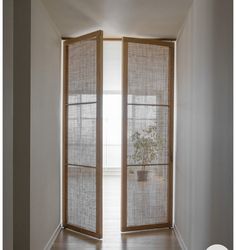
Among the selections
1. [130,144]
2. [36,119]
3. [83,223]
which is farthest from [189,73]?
[83,223]

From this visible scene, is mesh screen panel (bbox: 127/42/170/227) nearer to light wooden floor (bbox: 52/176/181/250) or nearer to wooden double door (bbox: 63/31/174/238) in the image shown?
wooden double door (bbox: 63/31/174/238)

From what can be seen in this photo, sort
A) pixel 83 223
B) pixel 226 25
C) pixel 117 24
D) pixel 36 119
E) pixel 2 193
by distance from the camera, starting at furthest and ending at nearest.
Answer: pixel 83 223 → pixel 117 24 → pixel 36 119 → pixel 226 25 → pixel 2 193

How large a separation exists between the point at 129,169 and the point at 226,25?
2371 millimetres

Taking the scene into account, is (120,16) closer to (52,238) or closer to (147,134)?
(147,134)

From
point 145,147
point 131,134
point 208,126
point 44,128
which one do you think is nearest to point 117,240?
point 145,147

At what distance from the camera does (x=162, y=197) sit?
14.1ft

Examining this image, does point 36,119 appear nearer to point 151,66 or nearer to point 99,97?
point 99,97

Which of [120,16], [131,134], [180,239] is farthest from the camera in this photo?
[131,134]

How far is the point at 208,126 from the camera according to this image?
100 inches

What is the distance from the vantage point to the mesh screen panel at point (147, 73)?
165 inches

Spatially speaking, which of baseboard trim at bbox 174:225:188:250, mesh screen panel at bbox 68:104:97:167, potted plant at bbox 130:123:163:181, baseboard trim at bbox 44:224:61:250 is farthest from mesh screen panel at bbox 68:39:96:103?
baseboard trim at bbox 174:225:188:250

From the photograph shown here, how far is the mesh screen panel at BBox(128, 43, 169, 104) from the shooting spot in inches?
165

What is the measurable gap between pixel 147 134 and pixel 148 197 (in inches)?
32.0

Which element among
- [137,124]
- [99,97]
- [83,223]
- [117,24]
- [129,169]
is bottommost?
[83,223]
